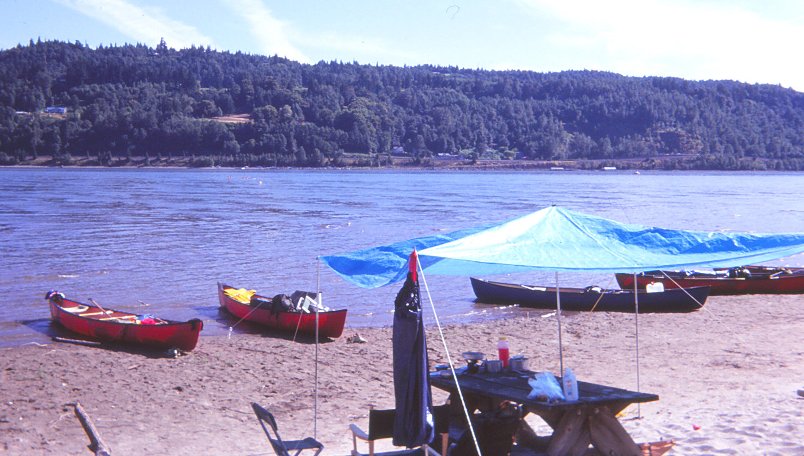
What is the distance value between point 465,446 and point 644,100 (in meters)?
170

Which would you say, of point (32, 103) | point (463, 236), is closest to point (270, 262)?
point (463, 236)

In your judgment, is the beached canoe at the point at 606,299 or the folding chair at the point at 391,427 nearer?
the folding chair at the point at 391,427

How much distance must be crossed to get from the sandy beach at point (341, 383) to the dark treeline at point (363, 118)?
407 feet

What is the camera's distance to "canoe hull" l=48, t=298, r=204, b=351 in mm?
14344

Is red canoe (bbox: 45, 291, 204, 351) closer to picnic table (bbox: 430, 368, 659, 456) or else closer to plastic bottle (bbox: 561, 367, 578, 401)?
picnic table (bbox: 430, 368, 659, 456)

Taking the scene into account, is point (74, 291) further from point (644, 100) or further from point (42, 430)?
point (644, 100)

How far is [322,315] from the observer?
15.6 meters

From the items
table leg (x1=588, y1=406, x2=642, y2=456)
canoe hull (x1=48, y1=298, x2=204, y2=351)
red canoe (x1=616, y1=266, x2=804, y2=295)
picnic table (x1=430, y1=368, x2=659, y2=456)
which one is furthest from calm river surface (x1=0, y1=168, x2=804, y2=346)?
table leg (x1=588, y1=406, x2=642, y2=456)

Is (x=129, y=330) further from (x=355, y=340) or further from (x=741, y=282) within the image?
(x=741, y=282)

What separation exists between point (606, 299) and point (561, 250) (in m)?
12.6

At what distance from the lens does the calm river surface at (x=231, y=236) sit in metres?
21.2

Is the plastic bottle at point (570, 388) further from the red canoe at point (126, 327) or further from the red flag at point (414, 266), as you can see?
the red canoe at point (126, 327)

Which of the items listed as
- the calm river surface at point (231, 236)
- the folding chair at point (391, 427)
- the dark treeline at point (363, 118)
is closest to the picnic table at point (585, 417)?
the folding chair at point (391, 427)

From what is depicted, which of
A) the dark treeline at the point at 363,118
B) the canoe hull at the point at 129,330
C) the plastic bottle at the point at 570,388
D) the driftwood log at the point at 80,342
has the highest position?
the dark treeline at the point at 363,118
